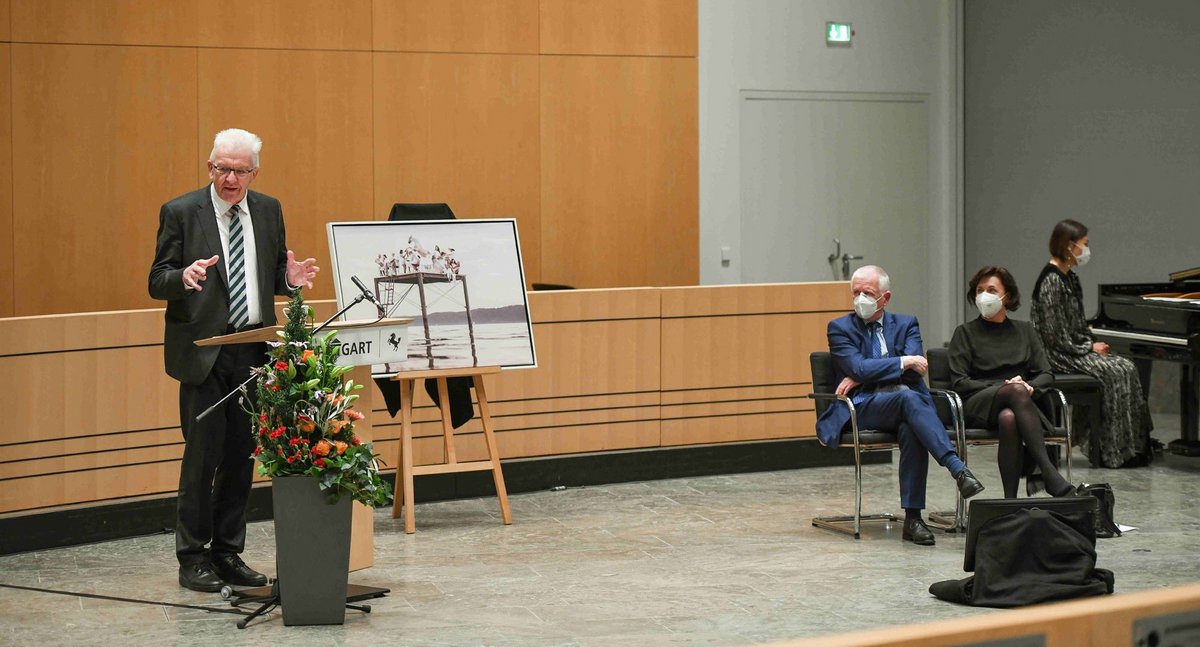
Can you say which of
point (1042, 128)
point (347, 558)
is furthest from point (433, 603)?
point (1042, 128)

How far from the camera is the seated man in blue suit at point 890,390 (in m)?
6.20

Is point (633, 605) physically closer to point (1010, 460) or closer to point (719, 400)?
point (1010, 460)

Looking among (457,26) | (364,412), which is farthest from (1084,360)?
(364,412)

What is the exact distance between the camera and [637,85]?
980cm

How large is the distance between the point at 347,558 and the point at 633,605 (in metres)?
1.01

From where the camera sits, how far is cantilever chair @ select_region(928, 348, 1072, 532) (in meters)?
6.36

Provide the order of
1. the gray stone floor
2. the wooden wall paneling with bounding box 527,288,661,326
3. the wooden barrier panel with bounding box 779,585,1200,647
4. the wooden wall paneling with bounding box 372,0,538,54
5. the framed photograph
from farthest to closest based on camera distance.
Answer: the wooden wall paneling with bounding box 372,0,538,54, the wooden wall paneling with bounding box 527,288,661,326, the framed photograph, the gray stone floor, the wooden barrier panel with bounding box 779,585,1200,647

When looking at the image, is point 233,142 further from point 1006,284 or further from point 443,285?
point 1006,284

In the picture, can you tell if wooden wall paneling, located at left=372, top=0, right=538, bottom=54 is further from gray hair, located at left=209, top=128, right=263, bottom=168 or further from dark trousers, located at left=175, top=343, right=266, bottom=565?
dark trousers, located at left=175, top=343, right=266, bottom=565

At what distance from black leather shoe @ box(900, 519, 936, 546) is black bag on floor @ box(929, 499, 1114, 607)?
1062mm

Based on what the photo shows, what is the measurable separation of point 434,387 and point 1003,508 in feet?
9.81

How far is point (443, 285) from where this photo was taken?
6.70m

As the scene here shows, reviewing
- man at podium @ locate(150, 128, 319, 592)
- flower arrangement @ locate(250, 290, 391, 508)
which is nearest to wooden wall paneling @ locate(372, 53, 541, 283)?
man at podium @ locate(150, 128, 319, 592)

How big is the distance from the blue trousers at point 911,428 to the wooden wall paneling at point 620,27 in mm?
4059
